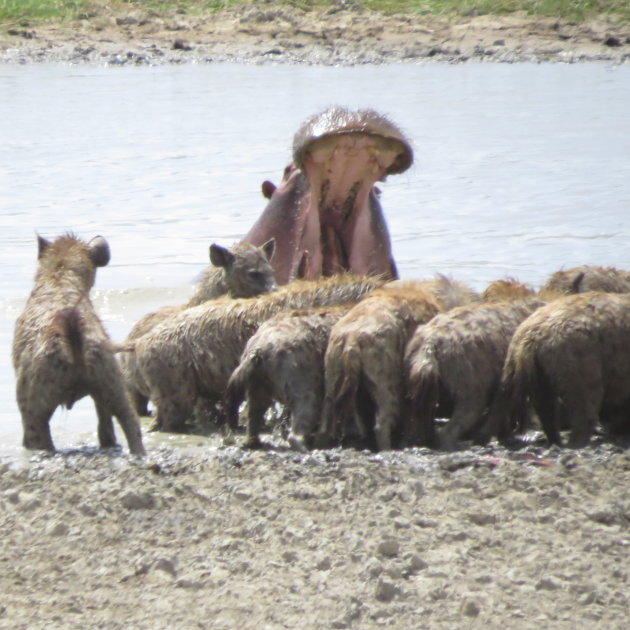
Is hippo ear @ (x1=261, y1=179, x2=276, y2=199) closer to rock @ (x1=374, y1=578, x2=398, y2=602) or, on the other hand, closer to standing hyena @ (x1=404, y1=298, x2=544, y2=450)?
standing hyena @ (x1=404, y1=298, x2=544, y2=450)

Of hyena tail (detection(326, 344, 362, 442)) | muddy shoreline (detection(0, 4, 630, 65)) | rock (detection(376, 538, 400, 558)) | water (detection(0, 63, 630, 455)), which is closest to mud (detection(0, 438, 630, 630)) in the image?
rock (detection(376, 538, 400, 558))

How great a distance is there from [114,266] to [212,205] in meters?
3.04

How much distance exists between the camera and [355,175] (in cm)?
851

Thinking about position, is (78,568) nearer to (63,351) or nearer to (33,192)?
(63,351)

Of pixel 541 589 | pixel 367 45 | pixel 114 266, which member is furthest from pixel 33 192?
pixel 367 45

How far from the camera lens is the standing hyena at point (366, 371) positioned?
6.95 meters

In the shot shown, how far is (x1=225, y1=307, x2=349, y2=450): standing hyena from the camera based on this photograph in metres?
7.08

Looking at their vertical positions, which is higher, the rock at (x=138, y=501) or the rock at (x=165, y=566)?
the rock at (x=138, y=501)

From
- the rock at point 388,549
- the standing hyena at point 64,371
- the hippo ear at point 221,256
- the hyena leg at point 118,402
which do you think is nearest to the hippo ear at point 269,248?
the hippo ear at point 221,256

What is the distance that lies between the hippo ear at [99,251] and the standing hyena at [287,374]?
1051 millimetres

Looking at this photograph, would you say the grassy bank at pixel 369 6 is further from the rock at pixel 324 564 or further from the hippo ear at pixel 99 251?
the rock at pixel 324 564

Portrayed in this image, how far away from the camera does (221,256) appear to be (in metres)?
8.51

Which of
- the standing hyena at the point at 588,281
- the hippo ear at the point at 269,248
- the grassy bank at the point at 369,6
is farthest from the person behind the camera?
the grassy bank at the point at 369,6

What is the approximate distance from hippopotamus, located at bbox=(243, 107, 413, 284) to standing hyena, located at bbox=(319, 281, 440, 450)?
128 cm
